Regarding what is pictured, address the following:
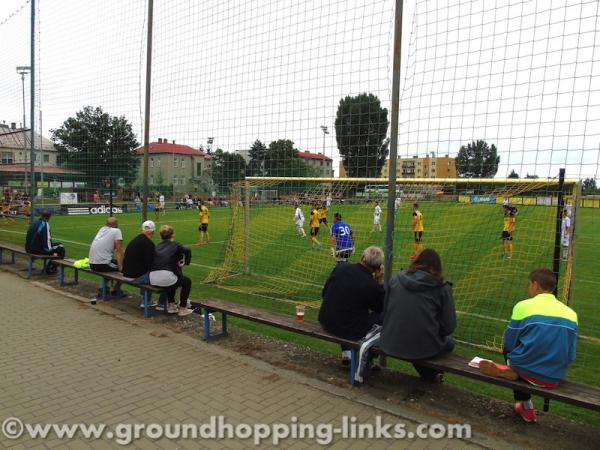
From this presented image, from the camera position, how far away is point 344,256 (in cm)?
1129

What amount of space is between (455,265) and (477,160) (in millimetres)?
7678

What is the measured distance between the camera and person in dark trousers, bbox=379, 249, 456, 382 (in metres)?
3.71

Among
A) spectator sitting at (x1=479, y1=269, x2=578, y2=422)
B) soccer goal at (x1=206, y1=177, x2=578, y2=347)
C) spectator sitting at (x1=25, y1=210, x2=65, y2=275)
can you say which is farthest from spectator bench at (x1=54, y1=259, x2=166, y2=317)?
spectator sitting at (x1=479, y1=269, x2=578, y2=422)

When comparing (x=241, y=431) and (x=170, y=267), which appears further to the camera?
(x=170, y=267)

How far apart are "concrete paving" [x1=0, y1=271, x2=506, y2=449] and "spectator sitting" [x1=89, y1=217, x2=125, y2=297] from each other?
1682 mm

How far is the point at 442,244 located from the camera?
55.0 feet

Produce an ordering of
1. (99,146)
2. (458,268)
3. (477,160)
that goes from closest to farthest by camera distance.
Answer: (477,160) → (458,268) → (99,146)

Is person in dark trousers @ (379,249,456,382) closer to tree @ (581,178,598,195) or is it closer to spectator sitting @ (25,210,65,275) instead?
tree @ (581,178,598,195)

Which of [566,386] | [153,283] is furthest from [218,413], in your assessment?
[153,283]

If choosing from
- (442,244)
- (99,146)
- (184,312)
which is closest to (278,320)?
(184,312)

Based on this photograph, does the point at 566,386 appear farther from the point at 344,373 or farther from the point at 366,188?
the point at 366,188

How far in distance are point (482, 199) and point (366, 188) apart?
218 cm

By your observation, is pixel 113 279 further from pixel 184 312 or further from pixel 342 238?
pixel 342 238

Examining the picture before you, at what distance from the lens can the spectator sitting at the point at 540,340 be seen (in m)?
3.21
